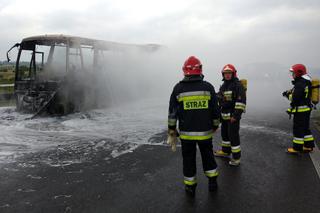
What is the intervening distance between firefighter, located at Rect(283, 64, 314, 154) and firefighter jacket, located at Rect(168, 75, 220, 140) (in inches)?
98.9

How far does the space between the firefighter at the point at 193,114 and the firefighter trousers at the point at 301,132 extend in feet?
8.01

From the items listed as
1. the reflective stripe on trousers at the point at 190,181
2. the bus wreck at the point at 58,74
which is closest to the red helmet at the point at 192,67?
the reflective stripe on trousers at the point at 190,181

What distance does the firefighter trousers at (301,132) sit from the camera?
538cm

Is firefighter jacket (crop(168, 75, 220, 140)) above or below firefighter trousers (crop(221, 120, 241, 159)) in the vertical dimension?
above

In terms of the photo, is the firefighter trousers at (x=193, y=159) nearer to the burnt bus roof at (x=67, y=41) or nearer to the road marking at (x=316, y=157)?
the road marking at (x=316, y=157)

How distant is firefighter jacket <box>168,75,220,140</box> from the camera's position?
3621mm

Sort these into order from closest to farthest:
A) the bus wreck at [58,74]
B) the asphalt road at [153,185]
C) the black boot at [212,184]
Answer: the asphalt road at [153,185] → the black boot at [212,184] → the bus wreck at [58,74]

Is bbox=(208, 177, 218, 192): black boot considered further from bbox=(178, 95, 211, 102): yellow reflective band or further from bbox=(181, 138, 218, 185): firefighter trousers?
bbox=(178, 95, 211, 102): yellow reflective band

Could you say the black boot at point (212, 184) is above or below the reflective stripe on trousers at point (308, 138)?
below

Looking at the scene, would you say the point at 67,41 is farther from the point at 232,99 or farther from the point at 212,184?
the point at 212,184

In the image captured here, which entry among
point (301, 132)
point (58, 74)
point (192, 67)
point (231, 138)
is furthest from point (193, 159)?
point (58, 74)

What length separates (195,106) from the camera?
3.63 m

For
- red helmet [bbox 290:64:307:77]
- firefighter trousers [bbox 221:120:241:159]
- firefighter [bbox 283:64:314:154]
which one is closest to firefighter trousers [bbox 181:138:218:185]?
firefighter trousers [bbox 221:120:241:159]

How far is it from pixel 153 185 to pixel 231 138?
168 cm
